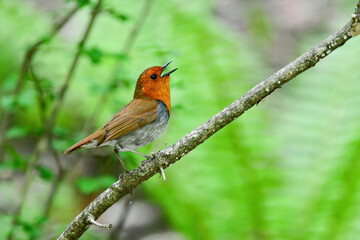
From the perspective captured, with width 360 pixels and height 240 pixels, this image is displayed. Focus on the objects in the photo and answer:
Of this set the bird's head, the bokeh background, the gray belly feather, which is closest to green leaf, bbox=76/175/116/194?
the bokeh background

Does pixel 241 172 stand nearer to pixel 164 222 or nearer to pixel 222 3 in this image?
pixel 164 222

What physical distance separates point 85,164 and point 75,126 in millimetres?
382

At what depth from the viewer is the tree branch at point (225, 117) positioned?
1.52m

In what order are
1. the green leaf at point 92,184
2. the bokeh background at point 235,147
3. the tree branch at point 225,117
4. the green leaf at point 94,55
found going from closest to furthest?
the tree branch at point 225,117
the green leaf at point 94,55
the green leaf at point 92,184
the bokeh background at point 235,147

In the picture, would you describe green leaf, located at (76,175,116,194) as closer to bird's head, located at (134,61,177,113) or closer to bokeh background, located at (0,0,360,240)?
bokeh background, located at (0,0,360,240)

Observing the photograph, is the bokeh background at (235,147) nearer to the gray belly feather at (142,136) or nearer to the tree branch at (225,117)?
the gray belly feather at (142,136)

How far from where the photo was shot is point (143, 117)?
1928 mm

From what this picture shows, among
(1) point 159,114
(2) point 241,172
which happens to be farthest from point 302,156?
(1) point 159,114

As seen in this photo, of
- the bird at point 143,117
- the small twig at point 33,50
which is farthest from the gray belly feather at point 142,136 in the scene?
the small twig at point 33,50

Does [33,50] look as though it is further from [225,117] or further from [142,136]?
[225,117]

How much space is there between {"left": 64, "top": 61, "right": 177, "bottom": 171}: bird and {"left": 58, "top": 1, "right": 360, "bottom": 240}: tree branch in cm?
22

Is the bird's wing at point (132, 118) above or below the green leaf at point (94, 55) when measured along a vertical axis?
below

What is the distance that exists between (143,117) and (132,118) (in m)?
0.04

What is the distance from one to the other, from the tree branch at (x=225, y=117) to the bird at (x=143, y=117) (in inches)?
8.8
